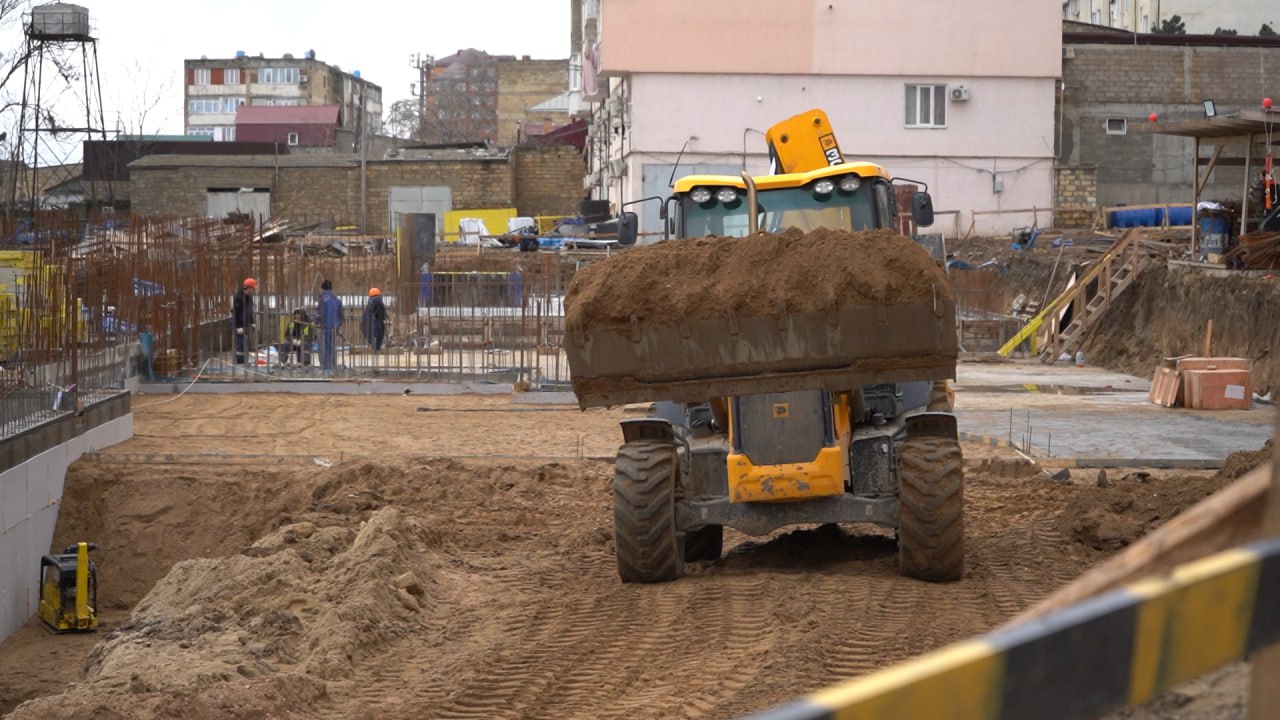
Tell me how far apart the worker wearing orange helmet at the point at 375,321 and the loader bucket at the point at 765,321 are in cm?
1781

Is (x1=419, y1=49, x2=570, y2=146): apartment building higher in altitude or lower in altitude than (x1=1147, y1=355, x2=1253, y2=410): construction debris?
higher

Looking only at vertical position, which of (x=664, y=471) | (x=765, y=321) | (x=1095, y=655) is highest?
(x=765, y=321)

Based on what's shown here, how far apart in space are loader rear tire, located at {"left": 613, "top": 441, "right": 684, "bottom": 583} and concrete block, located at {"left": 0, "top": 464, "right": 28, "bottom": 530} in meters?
6.49

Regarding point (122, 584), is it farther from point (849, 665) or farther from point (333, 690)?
point (849, 665)

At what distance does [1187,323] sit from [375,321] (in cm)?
1453

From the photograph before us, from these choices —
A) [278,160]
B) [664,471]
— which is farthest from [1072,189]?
[664,471]

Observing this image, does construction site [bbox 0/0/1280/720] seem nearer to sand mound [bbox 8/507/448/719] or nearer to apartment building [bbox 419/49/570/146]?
sand mound [bbox 8/507/448/719]

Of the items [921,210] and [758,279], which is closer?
[758,279]

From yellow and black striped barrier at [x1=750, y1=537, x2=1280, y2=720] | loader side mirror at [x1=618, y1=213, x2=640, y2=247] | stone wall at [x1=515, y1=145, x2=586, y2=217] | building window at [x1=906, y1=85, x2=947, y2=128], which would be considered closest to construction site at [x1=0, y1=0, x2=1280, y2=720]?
yellow and black striped barrier at [x1=750, y1=537, x2=1280, y2=720]

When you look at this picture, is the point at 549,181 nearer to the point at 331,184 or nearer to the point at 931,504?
the point at 331,184

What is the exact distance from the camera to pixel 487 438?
59.1ft

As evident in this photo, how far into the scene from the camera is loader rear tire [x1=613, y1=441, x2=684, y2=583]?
8773 mm

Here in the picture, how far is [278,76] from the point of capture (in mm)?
104438

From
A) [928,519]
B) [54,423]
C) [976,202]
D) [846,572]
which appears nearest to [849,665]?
[928,519]
